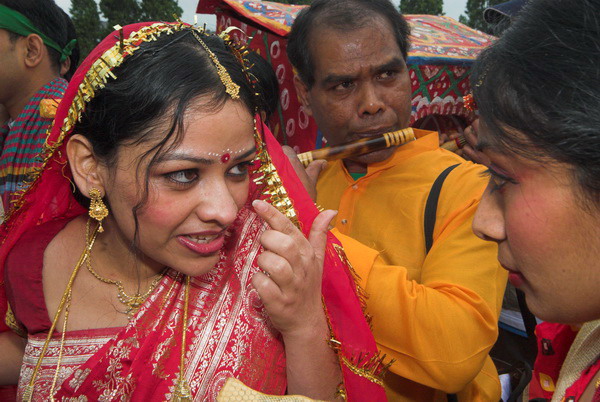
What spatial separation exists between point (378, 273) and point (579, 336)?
0.64 meters

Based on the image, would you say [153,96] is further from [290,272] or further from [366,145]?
[366,145]

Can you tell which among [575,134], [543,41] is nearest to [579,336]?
[575,134]

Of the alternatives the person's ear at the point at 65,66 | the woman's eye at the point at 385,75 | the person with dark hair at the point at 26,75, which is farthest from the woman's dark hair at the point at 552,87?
the person's ear at the point at 65,66

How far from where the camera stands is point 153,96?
4.73ft

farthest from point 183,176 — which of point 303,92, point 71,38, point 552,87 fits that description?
point 71,38

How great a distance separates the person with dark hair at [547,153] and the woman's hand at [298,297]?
18.4 inches

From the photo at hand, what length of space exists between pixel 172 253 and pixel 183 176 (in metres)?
0.25

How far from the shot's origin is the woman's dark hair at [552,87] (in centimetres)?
96

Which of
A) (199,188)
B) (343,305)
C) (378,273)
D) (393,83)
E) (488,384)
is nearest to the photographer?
(199,188)

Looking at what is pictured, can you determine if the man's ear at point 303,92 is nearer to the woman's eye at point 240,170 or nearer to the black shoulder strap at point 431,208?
the black shoulder strap at point 431,208

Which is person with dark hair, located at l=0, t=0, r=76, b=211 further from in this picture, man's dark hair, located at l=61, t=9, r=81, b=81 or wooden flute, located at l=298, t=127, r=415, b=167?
wooden flute, located at l=298, t=127, r=415, b=167

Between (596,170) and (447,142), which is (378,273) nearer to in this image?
(596,170)

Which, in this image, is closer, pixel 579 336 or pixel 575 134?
pixel 575 134

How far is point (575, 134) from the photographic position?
0.97 m
